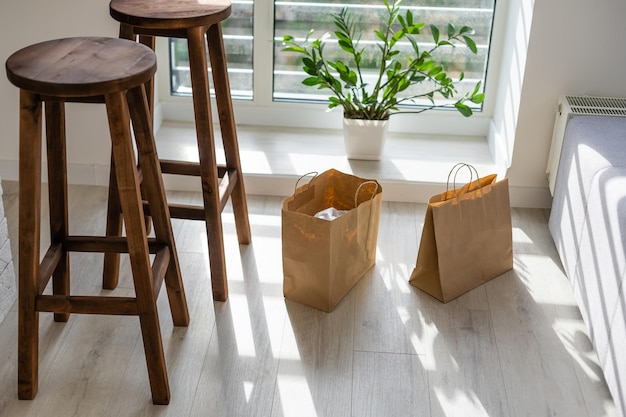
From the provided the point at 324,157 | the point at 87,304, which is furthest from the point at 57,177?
the point at 324,157

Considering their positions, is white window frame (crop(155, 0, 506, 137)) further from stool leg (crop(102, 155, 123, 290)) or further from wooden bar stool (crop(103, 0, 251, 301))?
stool leg (crop(102, 155, 123, 290))

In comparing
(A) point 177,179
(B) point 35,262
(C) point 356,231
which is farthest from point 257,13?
(B) point 35,262

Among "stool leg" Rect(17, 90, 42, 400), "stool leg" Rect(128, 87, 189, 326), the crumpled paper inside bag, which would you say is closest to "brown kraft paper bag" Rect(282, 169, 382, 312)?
the crumpled paper inside bag

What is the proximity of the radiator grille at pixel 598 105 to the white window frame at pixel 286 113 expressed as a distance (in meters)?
0.59

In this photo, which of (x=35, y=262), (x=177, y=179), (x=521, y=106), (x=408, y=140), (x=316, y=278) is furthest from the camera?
(x=408, y=140)

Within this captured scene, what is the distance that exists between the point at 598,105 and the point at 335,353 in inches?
49.6

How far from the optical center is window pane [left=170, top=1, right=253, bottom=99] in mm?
3184

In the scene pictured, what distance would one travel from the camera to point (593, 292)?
214 centimetres

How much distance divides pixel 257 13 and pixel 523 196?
125 cm

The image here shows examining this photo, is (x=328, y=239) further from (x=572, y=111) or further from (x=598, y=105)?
(x=598, y=105)

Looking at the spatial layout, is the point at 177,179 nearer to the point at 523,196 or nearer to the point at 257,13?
the point at 257,13

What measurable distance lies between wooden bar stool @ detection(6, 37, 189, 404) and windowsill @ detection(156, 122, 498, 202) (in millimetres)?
909

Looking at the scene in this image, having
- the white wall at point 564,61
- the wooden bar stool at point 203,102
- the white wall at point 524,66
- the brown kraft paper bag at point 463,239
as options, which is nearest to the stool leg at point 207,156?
the wooden bar stool at point 203,102

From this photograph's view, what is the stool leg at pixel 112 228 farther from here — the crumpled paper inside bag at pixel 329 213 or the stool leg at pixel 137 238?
the crumpled paper inside bag at pixel 329 213
